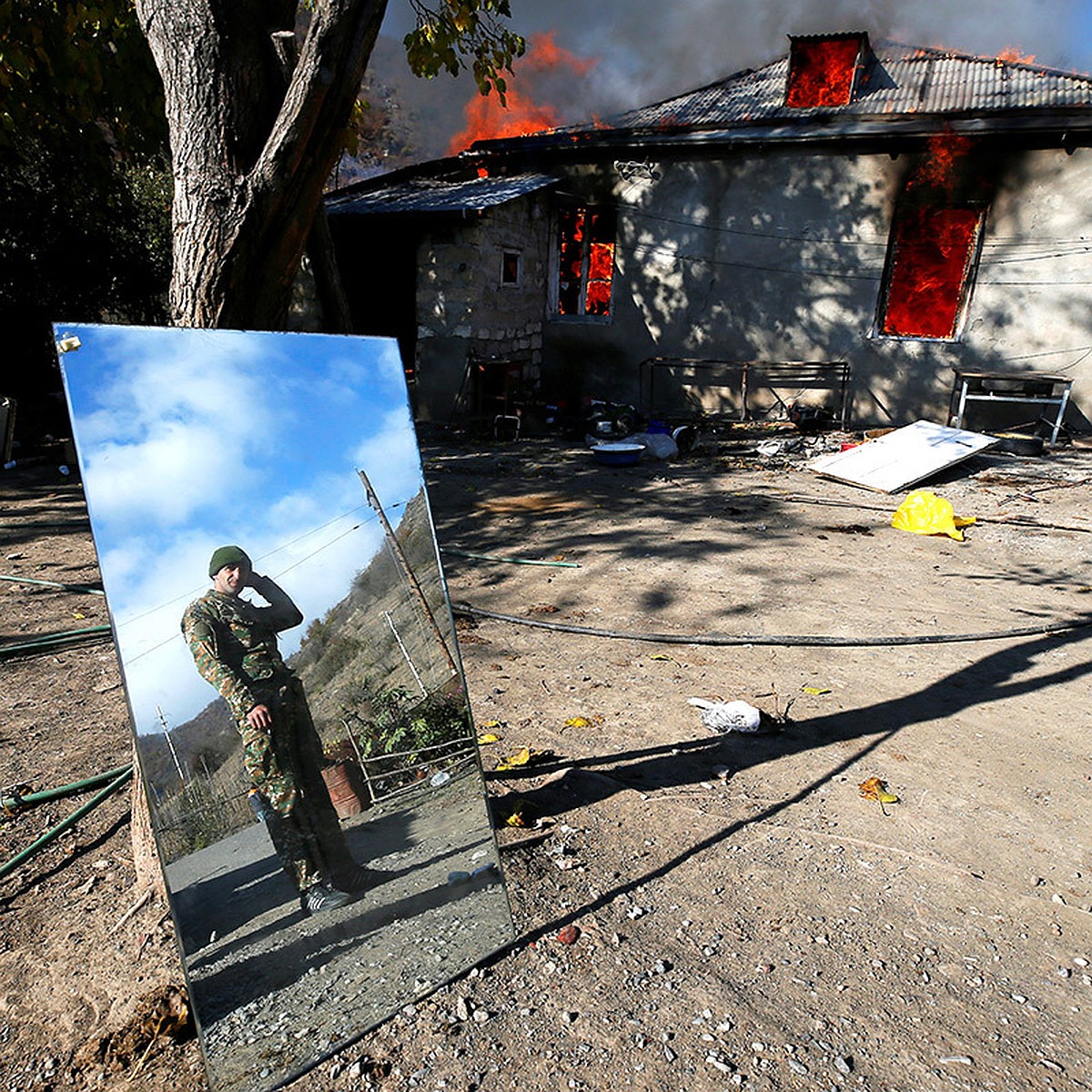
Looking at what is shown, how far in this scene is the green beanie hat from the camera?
1.84 m

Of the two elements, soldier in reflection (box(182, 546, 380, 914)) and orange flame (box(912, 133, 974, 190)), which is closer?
soldier in reflection (box(182, 546, 380, 914))

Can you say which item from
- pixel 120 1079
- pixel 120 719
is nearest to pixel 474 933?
pixel 120 1079

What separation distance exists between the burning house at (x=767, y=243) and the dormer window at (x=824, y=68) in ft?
0.09

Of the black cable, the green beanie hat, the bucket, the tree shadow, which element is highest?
the green beanie hat

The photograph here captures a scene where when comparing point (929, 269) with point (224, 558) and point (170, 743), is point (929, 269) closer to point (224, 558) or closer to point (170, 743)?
point (224, 558)

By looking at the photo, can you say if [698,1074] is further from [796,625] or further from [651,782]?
[796,625]

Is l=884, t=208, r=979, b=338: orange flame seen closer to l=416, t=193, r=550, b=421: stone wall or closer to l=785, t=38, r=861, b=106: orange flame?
l=785, t=38, r=861, b=106: orange flame

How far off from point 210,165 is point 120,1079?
243 centimetres

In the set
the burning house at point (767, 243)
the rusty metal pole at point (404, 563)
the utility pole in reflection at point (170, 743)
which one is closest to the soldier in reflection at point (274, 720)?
the utility pole in reflection at point (170, 743)

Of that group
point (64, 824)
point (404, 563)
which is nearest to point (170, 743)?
point (404, 563)

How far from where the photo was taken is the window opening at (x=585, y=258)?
13086 millimetres

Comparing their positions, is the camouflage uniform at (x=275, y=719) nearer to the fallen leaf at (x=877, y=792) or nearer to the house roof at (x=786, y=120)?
the fallen leaf at (x=877, y=792)

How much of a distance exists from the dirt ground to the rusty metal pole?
82 cm

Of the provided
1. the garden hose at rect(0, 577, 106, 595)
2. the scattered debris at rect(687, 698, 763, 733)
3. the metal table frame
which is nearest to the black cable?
the scattered debris at rect(687, 698, 763, 733)
